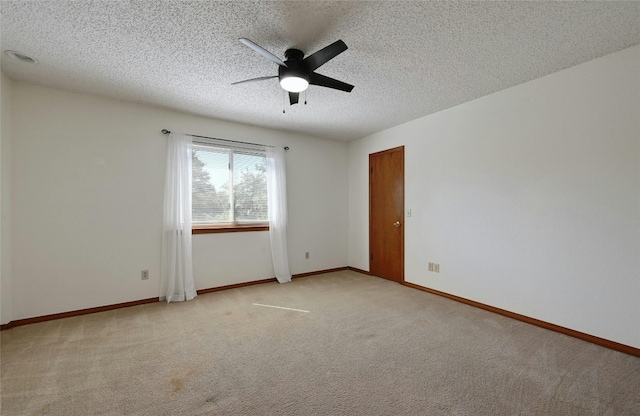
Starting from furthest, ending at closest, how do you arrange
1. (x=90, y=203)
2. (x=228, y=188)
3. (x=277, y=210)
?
(x=277, y=210) → (x=228, y=188) → (x=90, y=203)

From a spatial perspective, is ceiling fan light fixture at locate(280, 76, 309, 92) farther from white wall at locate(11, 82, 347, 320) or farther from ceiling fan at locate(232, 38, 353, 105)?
white wall at locate(11, 82, 347, 320)

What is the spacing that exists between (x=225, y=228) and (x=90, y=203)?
155cm

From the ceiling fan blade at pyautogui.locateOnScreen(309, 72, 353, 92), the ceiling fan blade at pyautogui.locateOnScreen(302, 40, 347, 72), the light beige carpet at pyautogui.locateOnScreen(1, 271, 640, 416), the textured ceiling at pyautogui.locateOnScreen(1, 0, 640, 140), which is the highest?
the textured ceiling at pyautogui.locateOnScreen(1, 0, 640, 140)

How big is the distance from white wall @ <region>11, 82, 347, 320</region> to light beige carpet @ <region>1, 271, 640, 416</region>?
0.39m

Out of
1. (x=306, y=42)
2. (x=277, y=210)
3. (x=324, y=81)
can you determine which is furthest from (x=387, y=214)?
(x=306, y=42)

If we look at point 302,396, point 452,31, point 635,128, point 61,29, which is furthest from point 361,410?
point 61,29

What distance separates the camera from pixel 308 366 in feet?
6.72

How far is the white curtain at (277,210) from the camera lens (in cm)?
430

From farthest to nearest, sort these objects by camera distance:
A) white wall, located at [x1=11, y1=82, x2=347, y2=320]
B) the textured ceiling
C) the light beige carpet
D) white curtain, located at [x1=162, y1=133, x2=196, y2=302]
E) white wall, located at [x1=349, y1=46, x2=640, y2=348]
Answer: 1. white curtain, located at [x1=162, y1=133, x2=196, y2=302]
2. white wall, located at [x1=11, y1=82, x2=347, y2=320]
3. white wall, located at [x1=349, y1=46, x2=640, y2=348]
4. the textured ceiling
5. the light beige carpet

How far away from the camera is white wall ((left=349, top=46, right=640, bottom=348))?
7.50 ft

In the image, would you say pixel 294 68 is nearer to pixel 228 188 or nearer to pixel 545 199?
pixel 228 188

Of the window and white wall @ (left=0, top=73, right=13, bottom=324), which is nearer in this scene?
white wall @ (left=0, top=73, right=13, bottom=324)

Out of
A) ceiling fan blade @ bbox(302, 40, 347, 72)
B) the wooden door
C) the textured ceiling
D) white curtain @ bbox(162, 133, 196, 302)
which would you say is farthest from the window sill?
ceiling fan blade @ bbox(302, 40, 347, 72)

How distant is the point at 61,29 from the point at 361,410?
10.9 feet
